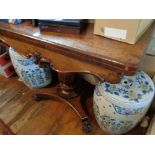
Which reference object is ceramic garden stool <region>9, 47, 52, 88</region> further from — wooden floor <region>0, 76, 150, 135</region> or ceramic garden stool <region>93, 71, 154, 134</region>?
ceramic garden stool <region>93, 71, 154, 134</region>

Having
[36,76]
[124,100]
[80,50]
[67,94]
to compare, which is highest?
[80,50]

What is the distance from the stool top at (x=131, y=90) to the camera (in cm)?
89

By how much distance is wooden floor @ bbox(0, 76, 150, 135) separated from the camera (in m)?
1.23

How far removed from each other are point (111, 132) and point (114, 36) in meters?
0.68

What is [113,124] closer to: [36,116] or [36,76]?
[36,116]

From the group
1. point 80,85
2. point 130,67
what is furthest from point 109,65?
point 80,85

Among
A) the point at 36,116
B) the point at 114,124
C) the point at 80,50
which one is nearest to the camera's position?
the point at 80,50

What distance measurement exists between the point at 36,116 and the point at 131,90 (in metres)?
0.77

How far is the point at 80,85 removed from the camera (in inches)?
59.1

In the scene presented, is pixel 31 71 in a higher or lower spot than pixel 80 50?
lower

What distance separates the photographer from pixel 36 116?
132 centimetres

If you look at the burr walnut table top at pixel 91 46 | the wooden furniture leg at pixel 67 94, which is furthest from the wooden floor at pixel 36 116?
the burr walnut table top at pixel 91 46

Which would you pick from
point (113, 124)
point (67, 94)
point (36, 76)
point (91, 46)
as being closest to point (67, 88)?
point (67, 94)
